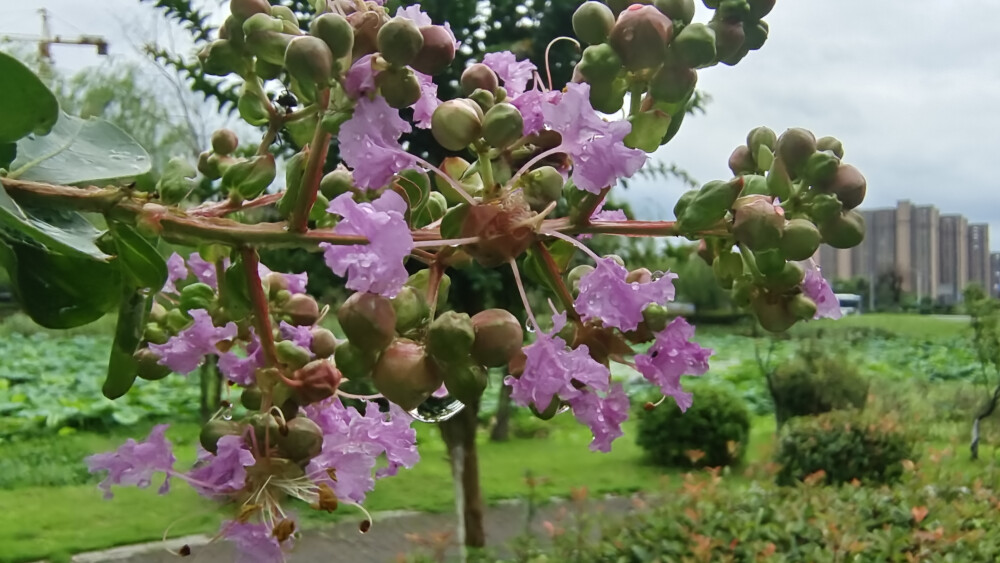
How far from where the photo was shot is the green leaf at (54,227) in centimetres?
32

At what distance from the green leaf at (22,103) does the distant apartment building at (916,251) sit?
530 inches

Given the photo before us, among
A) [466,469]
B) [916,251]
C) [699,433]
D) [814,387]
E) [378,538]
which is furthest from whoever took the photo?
[916,251]

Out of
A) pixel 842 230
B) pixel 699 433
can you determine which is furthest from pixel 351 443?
pixel 699 433

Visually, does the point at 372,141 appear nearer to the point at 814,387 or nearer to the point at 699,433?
the point at 699,433

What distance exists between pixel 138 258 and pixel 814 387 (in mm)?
6331

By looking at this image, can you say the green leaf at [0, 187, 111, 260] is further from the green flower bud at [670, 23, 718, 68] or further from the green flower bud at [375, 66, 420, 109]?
the green flower bud at [670, 23, 718, 68]

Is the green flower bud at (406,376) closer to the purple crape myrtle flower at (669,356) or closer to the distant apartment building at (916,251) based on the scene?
the purple crape myrtle flower at (669,356)

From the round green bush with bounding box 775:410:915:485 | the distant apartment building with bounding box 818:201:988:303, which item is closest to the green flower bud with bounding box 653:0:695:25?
the round green bush with bounding box 775:410:915:485

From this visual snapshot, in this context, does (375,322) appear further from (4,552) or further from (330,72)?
(4,552)

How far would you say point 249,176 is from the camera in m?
0.44

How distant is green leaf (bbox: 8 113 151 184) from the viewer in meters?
0.42

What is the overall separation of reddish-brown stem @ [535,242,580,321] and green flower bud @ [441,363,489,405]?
0.20ft

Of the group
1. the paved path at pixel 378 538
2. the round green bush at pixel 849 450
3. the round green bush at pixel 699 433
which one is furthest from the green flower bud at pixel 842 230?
the round green bush at pixel 699 433

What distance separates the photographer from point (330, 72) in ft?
1.18
